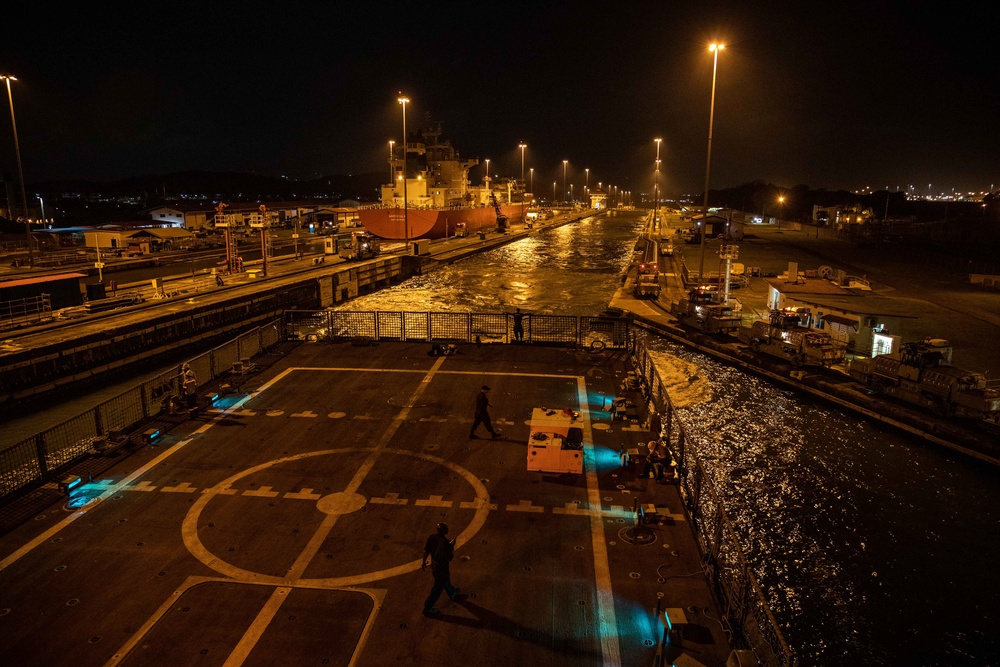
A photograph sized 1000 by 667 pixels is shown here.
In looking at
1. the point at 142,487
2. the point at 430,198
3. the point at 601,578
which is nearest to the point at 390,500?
the point at 601,578

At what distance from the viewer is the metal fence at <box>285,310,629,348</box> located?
22766mm

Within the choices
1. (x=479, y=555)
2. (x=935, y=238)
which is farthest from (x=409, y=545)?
(x=935, y=238)

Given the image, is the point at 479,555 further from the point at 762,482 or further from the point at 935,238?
the point at 935,238

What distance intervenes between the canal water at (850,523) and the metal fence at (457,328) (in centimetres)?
378

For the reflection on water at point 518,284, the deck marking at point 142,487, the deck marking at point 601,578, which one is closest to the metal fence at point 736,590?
the deck marking at point 601,578

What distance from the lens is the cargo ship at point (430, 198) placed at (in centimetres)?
7631

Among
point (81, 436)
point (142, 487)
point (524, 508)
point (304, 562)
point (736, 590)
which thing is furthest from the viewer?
point (81, 436)

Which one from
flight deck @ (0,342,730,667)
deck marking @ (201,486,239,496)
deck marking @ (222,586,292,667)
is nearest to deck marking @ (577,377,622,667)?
flight deck @ (0,342,730,667)

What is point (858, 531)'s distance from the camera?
1286cm

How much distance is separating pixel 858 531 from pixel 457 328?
19780mm

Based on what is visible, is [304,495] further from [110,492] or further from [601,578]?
[601,578]

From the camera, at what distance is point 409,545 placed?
9.40 meters

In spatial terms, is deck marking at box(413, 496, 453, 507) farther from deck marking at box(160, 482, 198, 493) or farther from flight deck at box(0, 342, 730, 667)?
deck marking at box(160, 482, 198, 493)

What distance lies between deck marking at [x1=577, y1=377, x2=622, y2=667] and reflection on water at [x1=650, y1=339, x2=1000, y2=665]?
12.2 ft
